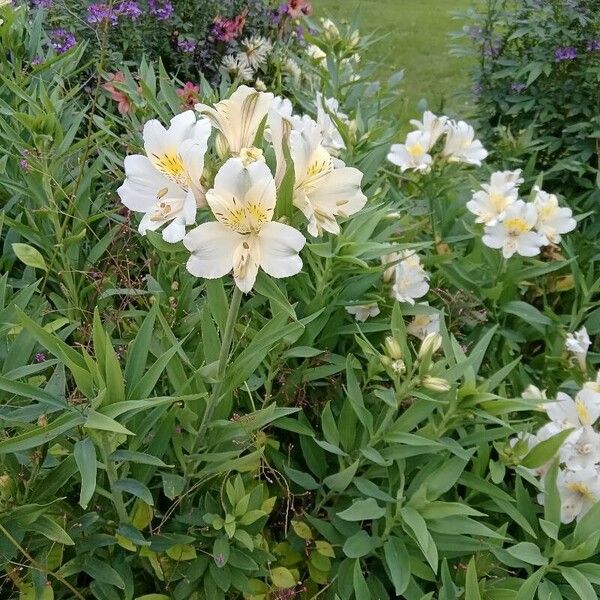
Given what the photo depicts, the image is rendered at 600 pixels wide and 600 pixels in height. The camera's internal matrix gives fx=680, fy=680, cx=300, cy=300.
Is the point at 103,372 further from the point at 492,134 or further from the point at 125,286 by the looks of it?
the point at 492,134

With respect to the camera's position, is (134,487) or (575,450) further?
(575,450)

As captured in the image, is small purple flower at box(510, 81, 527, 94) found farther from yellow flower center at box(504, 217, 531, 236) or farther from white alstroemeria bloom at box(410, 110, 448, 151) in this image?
yellow flower center at box(504, 217, 531, 236)

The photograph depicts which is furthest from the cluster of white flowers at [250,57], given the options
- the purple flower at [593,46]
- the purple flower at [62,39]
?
the purple flower at [593,46]

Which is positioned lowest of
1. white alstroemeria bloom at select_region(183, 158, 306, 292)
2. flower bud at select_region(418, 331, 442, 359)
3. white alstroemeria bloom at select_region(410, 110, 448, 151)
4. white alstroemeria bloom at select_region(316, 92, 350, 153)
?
white alstroemeria bloom at select_region(410, 110, 448, 151)

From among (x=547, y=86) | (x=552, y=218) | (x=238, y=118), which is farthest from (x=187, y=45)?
(x=238, y=118)

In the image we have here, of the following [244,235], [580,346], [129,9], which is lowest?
[580,346]

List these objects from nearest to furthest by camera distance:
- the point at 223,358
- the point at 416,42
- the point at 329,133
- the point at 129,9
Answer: the point at 223,358, the point at 329,133, the point at 129,9, the point at 416,42

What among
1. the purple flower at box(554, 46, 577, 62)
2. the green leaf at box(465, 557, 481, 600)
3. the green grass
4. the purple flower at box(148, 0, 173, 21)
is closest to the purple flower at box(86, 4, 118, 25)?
the purple flower at box(148, 0, 173, 21)

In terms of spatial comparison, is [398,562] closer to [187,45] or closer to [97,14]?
[97,14]

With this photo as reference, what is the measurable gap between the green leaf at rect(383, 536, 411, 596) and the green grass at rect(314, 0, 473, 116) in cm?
409

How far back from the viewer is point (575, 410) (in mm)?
1501

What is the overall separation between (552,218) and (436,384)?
3.43 feet

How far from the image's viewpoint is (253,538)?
4.44ft

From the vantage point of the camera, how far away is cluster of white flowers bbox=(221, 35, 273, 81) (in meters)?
3.25
